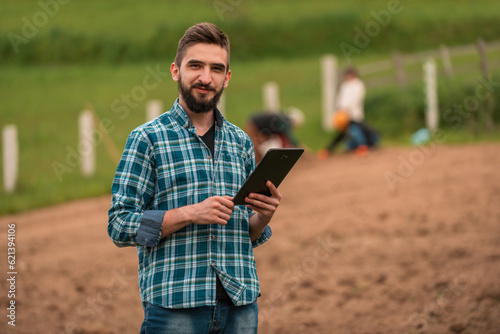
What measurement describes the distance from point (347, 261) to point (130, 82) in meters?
20.8

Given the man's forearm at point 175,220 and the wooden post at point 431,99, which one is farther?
the wooden post at point 431,99

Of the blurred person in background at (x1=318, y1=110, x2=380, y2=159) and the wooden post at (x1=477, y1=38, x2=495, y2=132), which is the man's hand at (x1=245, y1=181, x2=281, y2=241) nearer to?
the blurred person in background at (x1=318, y1=110, x2=380, y2=159)

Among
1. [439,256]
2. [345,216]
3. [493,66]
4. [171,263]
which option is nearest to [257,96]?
[493,66]

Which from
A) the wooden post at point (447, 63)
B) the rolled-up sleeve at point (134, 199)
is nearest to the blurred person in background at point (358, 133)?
the wooden post at point (447, 63)

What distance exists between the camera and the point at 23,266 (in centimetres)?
764

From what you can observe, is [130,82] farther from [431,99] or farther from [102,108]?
[431,99]

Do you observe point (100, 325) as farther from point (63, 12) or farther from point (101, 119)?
point (63, 12)

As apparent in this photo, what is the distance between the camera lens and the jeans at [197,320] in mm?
2605

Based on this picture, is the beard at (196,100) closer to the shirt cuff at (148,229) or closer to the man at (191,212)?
the man at (191,212)

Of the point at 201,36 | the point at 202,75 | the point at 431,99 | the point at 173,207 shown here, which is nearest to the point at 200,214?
the point at 173,207

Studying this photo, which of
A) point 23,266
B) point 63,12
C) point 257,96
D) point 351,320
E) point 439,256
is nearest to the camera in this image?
point 351,320

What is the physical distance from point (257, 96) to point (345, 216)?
1536 centimetres

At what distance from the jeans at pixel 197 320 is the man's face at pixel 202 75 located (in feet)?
2.52

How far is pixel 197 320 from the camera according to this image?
2627 millimetres
